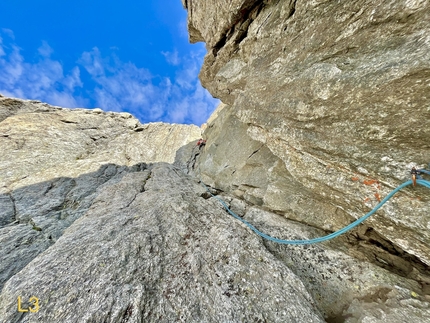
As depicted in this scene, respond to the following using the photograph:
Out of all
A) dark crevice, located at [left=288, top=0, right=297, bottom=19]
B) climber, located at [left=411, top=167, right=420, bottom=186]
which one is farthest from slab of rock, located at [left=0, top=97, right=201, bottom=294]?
dark crevice, located at [left=288, top=0, right=297, bottom=19]

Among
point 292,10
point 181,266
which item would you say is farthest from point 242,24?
point 181,266

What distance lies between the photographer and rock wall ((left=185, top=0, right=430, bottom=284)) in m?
4.73

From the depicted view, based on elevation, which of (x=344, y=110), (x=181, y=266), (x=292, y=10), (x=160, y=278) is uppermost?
(x=292, y=10)

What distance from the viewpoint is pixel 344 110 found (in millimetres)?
5785

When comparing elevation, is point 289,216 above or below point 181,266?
above

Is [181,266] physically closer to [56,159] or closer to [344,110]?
[344,110]

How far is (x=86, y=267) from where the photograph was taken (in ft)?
19.2

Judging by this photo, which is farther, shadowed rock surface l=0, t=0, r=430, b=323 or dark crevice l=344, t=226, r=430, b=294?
dark crevice l=344, t=226, r=430, b=294

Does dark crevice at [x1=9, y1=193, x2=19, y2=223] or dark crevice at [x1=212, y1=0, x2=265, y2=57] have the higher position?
dark crevice at [x1=212, y1=0, x2=265, y2=57]

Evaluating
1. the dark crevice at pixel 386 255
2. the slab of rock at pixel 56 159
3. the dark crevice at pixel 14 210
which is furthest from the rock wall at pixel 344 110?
the dark crevice at pixel 14 210

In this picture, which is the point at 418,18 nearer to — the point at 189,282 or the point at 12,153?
the point at 189,282

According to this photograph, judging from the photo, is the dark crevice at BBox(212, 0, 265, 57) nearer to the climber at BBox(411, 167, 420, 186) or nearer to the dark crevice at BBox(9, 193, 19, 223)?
the climber at BBox(411, 167, 420, 186)

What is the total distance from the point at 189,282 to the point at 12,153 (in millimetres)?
23693

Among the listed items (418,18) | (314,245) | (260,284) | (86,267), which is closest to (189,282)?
(260,284)
